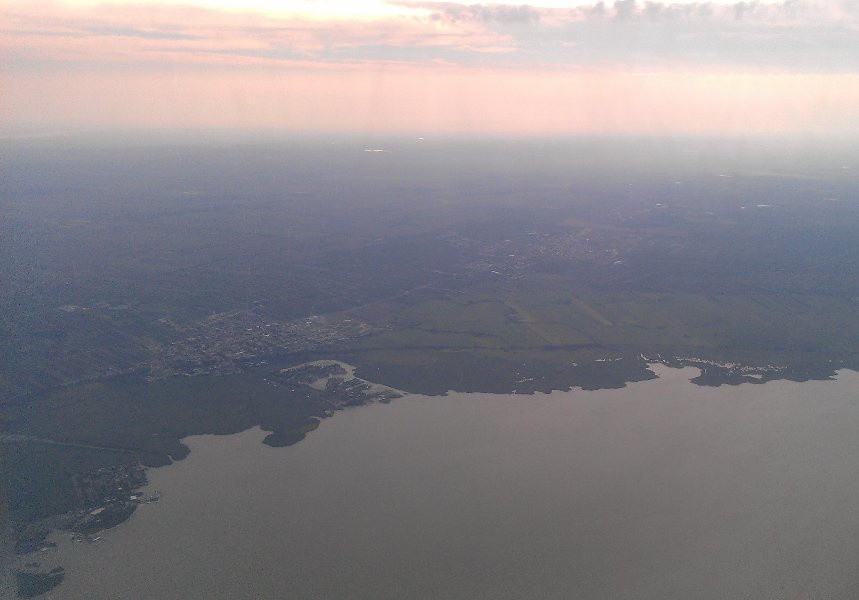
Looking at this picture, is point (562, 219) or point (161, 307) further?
point (562, 219)

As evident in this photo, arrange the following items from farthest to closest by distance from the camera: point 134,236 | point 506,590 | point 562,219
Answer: point 562,219
point 134,236
point 506,590

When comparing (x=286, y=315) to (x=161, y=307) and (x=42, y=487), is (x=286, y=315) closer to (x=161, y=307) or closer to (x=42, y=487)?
(x=161, y=307)

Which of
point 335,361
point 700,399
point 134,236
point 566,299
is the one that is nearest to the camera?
point 700,399

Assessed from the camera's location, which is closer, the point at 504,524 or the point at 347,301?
the point at 504,524

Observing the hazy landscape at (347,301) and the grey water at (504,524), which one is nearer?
the grey water at (504,524)

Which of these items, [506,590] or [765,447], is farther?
[765,447]

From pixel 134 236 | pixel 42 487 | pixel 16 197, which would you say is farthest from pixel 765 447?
pixel 16 197

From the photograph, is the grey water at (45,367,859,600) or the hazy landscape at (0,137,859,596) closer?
the grey water at (45,367,859,600)

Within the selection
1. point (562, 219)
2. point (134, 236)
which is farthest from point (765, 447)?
point (134, 236)

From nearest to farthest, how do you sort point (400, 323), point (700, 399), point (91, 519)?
point (91, 519), point (700, 399), point (400, 323)

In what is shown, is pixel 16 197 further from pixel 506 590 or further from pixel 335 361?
pixel 506 590
